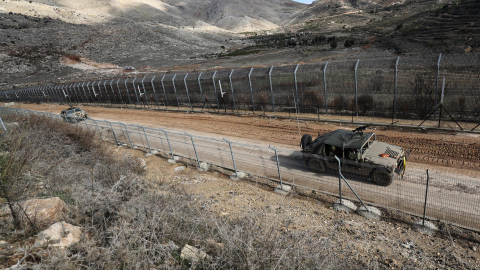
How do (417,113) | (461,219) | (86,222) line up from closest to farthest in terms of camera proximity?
(86,222) → (461,219) → (417,113)

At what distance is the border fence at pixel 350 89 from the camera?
46.2ft

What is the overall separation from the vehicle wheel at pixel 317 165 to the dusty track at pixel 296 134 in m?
3.90

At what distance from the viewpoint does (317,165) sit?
10344 millimetres

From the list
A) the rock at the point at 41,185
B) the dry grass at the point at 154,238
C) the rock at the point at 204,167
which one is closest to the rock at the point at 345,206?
the dry grass at the point at 154,238

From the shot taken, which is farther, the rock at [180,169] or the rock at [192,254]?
the rock at [180,169]

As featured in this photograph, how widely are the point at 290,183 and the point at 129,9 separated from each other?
169684 mm

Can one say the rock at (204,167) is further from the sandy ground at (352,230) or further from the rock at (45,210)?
the rock at (45,210)

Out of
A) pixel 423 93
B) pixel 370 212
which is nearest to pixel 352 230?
pixel 370 212

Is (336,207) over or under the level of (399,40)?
under

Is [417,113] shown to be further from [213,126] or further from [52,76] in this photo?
[52,76]

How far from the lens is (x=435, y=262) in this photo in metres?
5.86

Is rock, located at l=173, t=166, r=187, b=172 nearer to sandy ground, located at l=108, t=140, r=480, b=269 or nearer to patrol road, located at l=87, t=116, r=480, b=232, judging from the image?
patrol road, located at l=87, t=116, r=480, b=232

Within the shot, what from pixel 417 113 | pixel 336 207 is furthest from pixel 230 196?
pixel 417 113

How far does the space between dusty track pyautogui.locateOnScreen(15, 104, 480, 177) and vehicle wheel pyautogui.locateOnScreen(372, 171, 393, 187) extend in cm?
324
